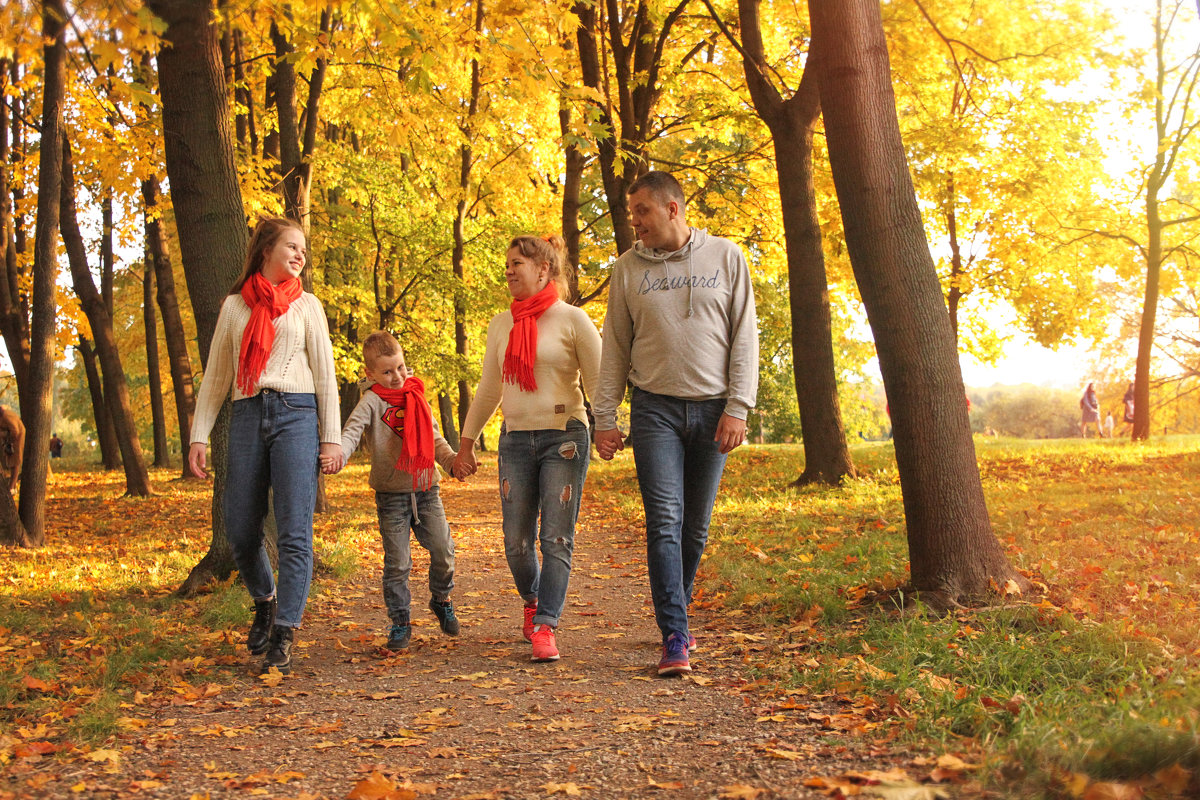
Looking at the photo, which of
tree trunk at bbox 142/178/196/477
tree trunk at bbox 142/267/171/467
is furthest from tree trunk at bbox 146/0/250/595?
tree trunk at bbox 142/267/171/467

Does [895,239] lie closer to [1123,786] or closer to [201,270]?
[1123,786]

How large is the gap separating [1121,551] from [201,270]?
6.65 metres

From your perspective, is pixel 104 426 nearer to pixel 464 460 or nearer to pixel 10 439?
pixel 10 439

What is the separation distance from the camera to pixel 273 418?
15.7ft

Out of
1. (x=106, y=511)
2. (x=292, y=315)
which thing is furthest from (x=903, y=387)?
(x=106, y=511)

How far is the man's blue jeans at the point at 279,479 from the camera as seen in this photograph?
4.79 m

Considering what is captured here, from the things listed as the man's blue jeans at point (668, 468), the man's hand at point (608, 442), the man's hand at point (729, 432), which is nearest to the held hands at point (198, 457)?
the man's hand at point (608, 442)

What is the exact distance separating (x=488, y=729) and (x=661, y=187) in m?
2.58

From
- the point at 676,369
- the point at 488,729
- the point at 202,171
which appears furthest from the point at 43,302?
the point at 488,729

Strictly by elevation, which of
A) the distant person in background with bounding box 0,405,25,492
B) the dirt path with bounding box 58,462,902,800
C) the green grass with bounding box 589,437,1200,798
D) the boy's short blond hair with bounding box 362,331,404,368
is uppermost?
the boy's short blond hair with bounding box 362,331,404,368

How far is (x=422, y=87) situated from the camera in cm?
619

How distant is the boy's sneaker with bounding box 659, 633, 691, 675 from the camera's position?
4457mm

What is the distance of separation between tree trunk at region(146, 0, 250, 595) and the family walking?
1.99 meters

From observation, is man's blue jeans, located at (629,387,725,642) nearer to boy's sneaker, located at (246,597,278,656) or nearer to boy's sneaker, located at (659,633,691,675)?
boy's sneaker, located at (659,633,691,675)
